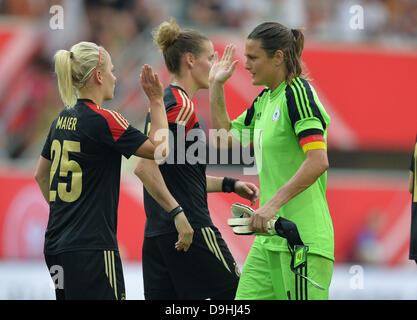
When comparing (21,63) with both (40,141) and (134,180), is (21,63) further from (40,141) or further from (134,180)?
(134,180)

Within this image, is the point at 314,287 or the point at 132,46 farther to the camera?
the point at 132,46

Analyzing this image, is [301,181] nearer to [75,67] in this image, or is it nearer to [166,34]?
[75,67]

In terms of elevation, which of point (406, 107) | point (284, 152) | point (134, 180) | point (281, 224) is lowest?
point (281, 224)

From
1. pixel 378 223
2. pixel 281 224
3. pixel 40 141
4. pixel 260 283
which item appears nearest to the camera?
pixel 281 224

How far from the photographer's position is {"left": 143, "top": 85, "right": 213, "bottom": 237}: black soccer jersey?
506 cm

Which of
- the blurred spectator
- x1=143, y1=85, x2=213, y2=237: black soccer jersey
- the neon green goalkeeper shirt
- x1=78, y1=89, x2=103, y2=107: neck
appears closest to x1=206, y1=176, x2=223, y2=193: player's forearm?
x1=143, y1=85, x2=213, y2=237: black soccer jersey

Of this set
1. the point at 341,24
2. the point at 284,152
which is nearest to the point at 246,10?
the point at 341,24

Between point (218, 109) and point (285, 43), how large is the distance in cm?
86

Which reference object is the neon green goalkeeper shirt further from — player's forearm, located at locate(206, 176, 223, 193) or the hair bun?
the hair bun

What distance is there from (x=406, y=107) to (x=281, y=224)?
10.3 metres

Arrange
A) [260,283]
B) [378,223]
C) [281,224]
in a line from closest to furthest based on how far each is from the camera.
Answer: [281,224] → [260,283] → [378,223]

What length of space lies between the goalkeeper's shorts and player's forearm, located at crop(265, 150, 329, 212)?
38 cm

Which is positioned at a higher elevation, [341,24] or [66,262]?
[341,24]

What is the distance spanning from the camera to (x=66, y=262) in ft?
14.2
